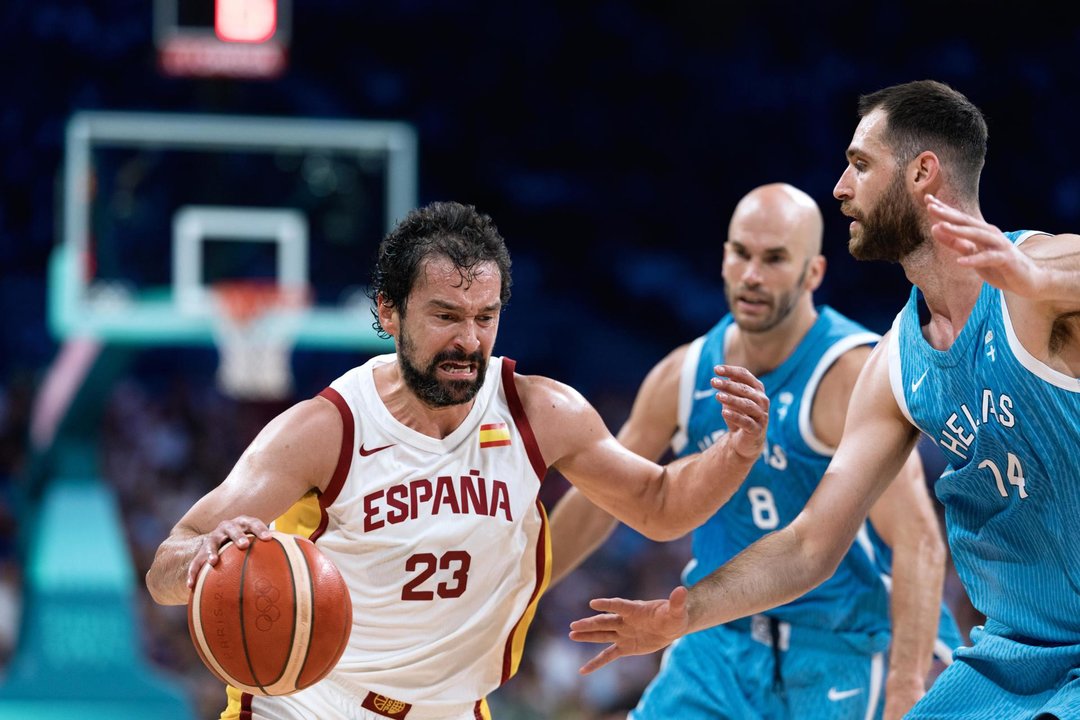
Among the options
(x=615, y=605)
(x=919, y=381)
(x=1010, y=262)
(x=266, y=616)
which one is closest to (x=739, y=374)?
(x=919, y=381)

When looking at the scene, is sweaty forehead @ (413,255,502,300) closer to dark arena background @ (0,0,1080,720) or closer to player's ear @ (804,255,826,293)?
player's ear @ (804,255,826,293)

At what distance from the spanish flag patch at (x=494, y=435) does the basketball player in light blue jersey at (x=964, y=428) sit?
2.03ft

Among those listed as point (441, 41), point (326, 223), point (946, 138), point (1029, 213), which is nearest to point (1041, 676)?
point (946, 138)

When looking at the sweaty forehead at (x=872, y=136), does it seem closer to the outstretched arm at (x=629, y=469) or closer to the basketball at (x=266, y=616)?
the outstretched arm at (x=629, y=469)

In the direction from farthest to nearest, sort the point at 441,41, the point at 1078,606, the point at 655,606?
1. the point at 441,41
2. the point at 655,606
3. the point at 1078,606

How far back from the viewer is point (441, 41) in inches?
679

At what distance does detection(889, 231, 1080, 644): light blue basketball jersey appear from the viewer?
10.9ft

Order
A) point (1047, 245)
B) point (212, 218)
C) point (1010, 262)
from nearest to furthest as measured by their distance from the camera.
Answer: point (1010, 262) → point (1047, 245) → point (212, 218)

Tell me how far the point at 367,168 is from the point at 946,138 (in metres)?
9.27

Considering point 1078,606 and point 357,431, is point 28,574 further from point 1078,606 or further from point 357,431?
point 1078,606

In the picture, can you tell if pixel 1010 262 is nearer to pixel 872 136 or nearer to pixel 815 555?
pixel 872 136

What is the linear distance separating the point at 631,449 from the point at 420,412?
56.0 inches

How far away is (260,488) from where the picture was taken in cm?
382

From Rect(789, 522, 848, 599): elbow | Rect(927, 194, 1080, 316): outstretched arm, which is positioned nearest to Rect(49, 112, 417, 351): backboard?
Rect(789, 522, 848, 599): elbow
